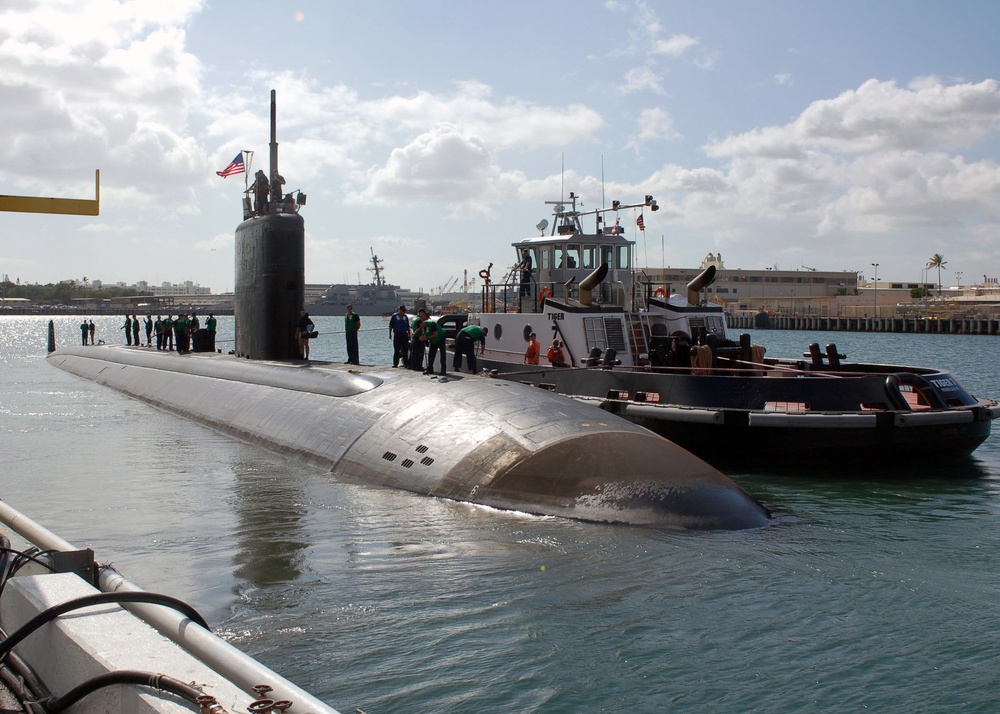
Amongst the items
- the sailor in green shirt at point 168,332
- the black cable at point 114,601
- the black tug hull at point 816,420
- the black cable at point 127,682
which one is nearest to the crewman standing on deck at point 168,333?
the sailor in green shirt at point 168,332

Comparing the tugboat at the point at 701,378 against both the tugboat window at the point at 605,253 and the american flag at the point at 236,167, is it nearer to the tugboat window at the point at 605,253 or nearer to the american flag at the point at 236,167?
the tugboat window at the point at 605,253

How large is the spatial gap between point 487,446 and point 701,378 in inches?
234

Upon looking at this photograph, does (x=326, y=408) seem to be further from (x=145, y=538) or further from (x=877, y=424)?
(x=877, y=424)

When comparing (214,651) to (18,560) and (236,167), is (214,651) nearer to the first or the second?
(18,560)

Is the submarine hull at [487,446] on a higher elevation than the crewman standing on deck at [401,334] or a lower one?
lower

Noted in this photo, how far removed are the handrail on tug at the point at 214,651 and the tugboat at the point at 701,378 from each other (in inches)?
451

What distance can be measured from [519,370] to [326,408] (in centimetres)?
694

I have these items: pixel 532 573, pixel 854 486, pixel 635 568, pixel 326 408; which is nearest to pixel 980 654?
pixel 635 568

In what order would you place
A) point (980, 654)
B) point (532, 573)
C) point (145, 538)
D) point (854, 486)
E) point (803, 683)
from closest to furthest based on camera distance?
point (803, 683)
point (980, 654)
point (532, 573)
point (145, 538)
point (854, 486)

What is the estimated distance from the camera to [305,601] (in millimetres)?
7500

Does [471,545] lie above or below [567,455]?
below

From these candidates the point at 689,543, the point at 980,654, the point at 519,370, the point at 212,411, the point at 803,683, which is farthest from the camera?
the point at 519,370

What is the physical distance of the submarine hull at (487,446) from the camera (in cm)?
945

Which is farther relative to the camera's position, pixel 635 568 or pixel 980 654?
pixel 635 568
